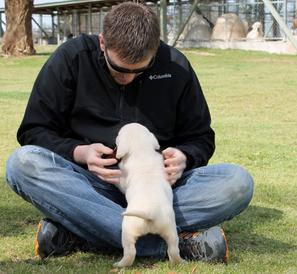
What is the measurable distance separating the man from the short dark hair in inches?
0.4

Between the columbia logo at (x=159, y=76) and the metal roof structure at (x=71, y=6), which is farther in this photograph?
the metal roof structure at (x=71, y=6)

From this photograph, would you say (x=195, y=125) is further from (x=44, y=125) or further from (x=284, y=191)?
(x=284, y=191)

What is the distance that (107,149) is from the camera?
2928 millimetres

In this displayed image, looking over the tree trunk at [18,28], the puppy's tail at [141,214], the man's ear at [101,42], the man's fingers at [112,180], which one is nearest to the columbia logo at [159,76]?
the man's ear at [101,42]

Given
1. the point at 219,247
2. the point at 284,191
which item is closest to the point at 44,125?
the point at 219,247

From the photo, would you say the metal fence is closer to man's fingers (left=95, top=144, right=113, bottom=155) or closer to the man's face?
the man's face

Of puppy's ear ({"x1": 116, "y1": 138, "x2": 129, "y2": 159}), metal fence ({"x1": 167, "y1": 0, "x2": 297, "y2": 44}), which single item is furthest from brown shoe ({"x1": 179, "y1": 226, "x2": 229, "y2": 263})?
metal fence ({"x1": 167, "y1": 0, "x2": 297, "y2": 44})

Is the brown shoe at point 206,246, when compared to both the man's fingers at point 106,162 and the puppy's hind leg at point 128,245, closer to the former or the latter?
the puppy's hind leg at point 128,245

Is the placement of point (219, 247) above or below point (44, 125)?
below

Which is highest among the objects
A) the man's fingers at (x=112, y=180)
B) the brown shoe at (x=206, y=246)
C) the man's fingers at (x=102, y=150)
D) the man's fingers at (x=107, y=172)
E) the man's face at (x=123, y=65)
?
the man's face at (x=123, y=65)

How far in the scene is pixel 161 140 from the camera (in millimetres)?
3215

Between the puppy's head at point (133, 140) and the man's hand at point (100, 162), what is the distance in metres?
0.07

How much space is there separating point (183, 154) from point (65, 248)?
0.70 meters

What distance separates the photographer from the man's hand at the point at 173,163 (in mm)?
2913
